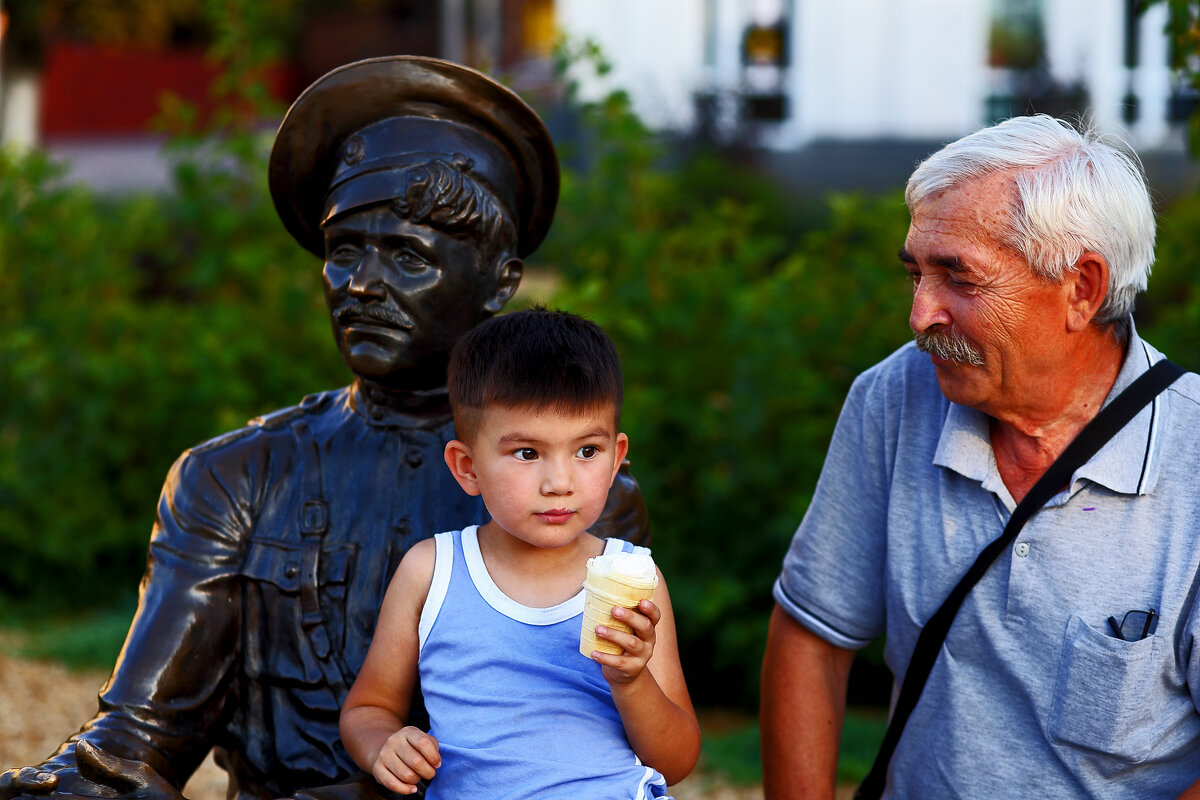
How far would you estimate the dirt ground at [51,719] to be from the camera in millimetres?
4973

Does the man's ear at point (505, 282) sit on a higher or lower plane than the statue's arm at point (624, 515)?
higher

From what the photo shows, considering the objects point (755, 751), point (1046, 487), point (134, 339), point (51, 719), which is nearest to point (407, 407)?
point (1046, 487)

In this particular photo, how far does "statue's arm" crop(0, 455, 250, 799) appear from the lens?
7.70 feet

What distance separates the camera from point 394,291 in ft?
8.07

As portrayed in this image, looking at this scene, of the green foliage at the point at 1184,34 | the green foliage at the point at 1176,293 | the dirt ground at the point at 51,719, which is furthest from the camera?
the dirt ground at the point at 51,719

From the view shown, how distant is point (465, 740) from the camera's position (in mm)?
2176

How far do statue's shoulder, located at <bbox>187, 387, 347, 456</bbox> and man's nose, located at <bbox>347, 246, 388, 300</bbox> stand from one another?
36 centimetres

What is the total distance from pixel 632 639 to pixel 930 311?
1014mm

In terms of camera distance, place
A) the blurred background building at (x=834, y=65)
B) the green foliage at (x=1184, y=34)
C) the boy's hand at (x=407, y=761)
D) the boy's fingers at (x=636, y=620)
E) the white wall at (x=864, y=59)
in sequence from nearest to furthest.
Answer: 1. the boy's fingers at (x=636, y=620)
2. the boy's hand at (x=407, y=761)
3. the green foliage at (x=1184, y=34)
4. the blurred background building at (x=834, y=65)
5. the white wall at (x=864, y=59)

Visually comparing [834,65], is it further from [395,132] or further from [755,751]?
[395,132]

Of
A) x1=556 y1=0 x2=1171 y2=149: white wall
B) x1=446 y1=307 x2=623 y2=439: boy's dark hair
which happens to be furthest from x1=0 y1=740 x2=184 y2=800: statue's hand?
x1=556 y1=0 x2=1171 y2=149: white wall

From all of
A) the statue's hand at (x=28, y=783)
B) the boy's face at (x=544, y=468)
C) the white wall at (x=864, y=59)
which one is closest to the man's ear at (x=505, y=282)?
the boy's face at (x=544, y=468)

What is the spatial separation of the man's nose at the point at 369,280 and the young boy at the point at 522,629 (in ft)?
0.92

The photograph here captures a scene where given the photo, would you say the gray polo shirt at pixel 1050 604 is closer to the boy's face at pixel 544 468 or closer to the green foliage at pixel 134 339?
the boy's face at pixel 544 468
